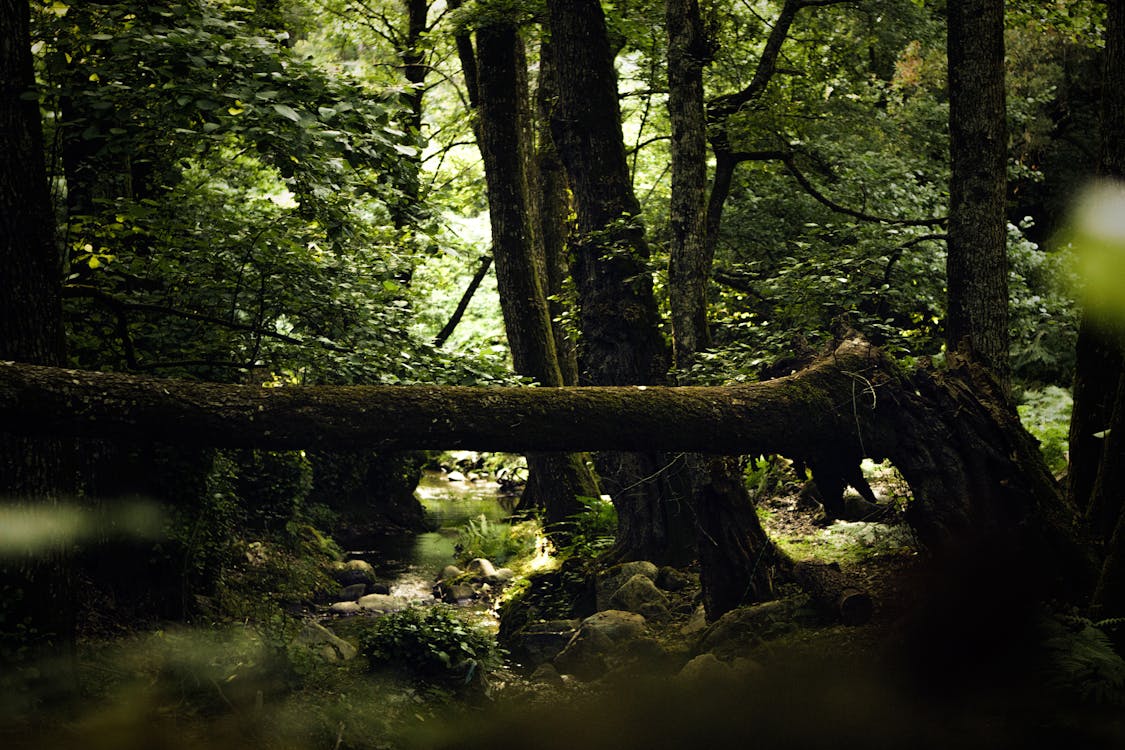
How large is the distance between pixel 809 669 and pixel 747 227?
8.83m

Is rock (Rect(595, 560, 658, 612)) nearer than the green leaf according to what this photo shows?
No

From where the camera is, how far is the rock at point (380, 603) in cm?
1140

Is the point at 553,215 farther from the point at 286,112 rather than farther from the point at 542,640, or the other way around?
the point at 286,112

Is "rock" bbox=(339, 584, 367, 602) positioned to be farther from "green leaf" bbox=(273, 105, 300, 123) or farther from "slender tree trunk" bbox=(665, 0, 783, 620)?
"green leaf" bbox=(273, 105, 300, 123)

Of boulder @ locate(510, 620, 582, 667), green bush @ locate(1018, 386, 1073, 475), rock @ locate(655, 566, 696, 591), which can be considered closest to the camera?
boulder @ locate(510, 620, 582, 667)

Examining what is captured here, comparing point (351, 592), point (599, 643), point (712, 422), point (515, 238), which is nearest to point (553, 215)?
point (515, 238)

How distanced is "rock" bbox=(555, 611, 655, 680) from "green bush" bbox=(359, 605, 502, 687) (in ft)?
2.62

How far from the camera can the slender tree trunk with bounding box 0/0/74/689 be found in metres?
5.23

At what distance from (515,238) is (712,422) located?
6.56 metres

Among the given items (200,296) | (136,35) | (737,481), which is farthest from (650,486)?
(136,35)

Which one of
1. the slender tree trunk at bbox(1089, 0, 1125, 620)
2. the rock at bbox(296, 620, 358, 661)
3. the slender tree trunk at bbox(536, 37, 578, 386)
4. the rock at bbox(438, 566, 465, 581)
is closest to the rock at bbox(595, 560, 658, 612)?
the rock at bbox(296, 620, 358, 661)

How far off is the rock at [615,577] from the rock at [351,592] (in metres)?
4.26

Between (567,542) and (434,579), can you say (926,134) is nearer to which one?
(567,542)

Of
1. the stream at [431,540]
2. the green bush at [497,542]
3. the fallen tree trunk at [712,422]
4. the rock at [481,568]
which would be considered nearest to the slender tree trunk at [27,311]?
the fallen tree trunk at [712,422]
